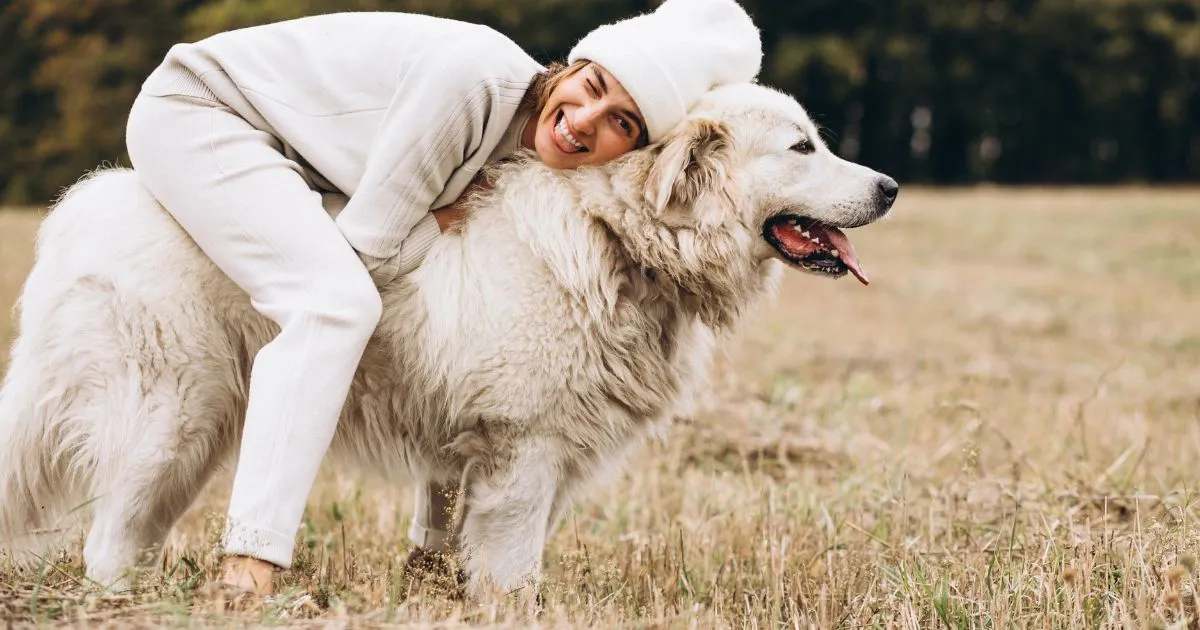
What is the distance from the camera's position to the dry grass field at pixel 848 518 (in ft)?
9.53

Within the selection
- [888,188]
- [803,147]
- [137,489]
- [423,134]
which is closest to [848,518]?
[888,188]

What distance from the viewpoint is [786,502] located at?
4312 mm

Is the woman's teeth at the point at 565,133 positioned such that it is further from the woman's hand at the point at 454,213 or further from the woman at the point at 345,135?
the woman's hand at the point at 454,213

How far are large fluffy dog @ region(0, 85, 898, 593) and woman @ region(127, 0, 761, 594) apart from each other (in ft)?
0.46

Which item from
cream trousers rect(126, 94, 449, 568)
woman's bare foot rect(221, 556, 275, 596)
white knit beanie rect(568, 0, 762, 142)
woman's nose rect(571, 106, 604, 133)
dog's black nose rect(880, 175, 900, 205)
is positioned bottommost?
woman's bare foot rect(221, 556, 275, 596)

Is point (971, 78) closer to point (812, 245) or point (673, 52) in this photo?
point (812, 245)

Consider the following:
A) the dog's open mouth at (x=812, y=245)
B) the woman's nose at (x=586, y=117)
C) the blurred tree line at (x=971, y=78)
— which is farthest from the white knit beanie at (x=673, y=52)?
the blurred tree line at (x=971, y=78)

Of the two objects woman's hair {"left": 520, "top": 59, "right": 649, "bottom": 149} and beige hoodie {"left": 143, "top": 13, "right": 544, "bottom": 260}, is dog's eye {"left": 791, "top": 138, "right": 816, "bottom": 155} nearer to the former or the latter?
woman's hair {"left": 520, "top": 59, "right": 649, "bottom": 149}

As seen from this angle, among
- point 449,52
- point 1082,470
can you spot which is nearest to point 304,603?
point 449,52

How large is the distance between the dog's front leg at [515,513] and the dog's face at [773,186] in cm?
84

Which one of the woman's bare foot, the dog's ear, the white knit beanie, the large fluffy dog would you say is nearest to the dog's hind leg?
the large fluffy dog

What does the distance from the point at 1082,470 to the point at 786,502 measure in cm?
124

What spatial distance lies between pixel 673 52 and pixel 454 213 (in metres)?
0.84

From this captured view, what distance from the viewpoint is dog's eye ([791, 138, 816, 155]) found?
348cm
